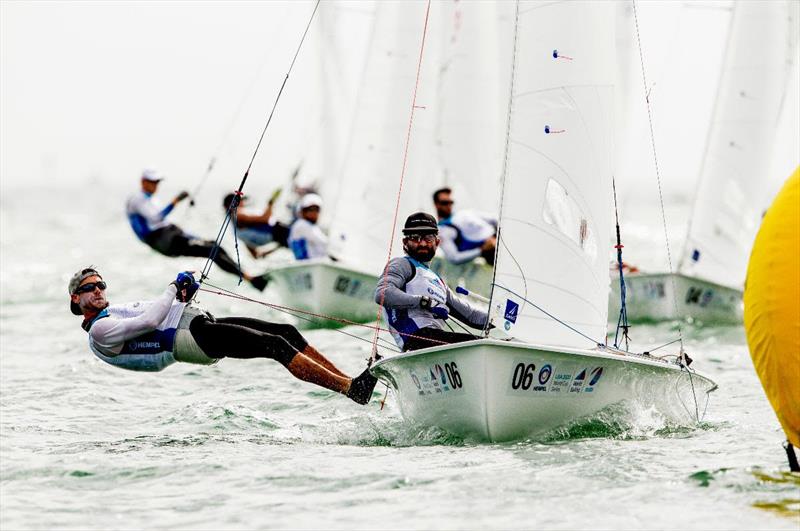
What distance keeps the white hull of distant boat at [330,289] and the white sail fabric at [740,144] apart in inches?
144

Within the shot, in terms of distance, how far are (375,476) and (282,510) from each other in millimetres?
658

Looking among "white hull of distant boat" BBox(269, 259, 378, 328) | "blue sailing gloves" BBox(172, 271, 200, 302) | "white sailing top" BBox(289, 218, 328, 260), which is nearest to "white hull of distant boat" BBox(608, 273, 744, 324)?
"white hull of distant boat" BBox(269, 259, 378, 328)

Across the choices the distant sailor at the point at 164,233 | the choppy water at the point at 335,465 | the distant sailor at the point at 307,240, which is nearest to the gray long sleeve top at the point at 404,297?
the choppy water at the point at 335,465

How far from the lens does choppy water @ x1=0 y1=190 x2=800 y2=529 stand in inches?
218

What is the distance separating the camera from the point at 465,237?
13.8 meters

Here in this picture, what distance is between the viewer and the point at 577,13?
7195 mm

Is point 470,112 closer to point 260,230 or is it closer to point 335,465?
point 260,230

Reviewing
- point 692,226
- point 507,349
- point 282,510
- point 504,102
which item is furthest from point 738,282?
point 282,510

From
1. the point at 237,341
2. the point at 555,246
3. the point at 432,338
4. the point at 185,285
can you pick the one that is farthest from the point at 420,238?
the point at 185,285

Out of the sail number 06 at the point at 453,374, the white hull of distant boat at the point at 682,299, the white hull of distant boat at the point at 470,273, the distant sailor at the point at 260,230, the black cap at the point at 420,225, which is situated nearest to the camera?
the sail number 06 at the point at 453,374

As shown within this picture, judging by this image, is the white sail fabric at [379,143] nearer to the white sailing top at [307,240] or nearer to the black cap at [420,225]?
the white sailing top at [307,240]

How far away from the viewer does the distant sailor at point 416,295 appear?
24.0 feet

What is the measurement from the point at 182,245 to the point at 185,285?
7.46 meters

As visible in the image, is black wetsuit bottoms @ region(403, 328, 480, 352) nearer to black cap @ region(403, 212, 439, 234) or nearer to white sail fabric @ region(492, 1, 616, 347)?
white sail fabric @ region(492, 1, 616, 347)
